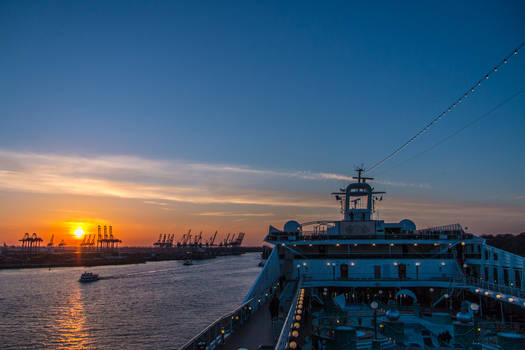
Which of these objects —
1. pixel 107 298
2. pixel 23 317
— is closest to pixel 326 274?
pixel 23 317

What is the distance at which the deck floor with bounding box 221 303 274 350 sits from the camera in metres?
13.0

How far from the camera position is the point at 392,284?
27859 millimetres

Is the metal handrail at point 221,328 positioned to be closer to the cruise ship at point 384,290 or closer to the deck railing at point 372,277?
the cruise ship at point 384,290

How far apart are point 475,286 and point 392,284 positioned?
5.44 metres

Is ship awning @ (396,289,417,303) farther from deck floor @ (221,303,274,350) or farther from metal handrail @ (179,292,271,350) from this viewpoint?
deck floor @ (221,303,274,350)

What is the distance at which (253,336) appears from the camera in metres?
14.3

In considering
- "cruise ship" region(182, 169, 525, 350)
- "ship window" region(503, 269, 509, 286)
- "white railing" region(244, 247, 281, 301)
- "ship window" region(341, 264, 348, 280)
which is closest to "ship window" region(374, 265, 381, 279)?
"cruise ship" region(182, 169, 525, 350)

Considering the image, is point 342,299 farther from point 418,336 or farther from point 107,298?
point 107,298

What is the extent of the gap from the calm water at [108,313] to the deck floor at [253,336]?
62.0ft

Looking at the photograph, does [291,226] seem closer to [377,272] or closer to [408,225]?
[377,272]

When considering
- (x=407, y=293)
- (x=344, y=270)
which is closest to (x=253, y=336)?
(x=344, y=270)

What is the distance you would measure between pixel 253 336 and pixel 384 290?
18.7 metres

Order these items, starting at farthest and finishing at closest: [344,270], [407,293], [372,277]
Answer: [344,270], [372,277], [407,293]

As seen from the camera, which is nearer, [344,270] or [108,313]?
[344,270]
